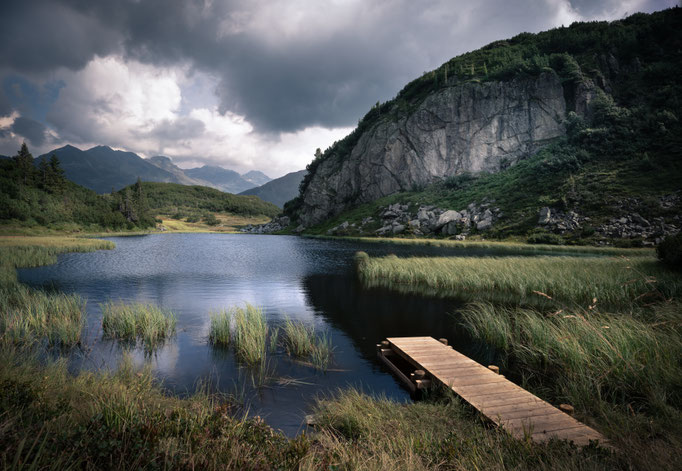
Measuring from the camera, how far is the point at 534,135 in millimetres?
103750

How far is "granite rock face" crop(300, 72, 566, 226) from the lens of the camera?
342 ft

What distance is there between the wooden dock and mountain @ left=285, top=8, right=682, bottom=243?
61.6 m

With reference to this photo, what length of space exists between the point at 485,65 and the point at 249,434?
14777cm

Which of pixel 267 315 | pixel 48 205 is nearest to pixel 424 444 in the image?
pixel 267 315

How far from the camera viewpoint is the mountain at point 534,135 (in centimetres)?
6738

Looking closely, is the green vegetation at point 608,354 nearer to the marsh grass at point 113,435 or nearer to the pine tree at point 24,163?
the marsh grass at point 113,435

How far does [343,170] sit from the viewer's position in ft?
448

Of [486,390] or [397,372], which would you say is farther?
[397,372]

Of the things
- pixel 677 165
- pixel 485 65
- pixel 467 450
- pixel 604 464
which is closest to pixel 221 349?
pixel 467 450

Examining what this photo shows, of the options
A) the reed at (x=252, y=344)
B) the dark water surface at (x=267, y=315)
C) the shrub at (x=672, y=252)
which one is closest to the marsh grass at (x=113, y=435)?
the dark water surface at (x=267, y=315)

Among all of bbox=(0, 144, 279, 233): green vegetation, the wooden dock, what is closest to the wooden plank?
the wooden dock

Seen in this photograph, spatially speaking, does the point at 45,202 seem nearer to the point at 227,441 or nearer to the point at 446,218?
the point at 446,218

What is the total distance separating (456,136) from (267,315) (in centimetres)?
11408

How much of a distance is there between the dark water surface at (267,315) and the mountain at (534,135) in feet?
187
